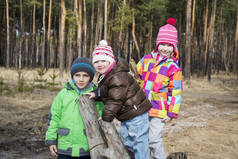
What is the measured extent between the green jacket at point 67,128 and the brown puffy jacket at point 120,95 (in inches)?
9.8

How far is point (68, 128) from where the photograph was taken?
205 centimetres

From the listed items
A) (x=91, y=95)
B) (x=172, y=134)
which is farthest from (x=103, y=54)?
(x=172, y=134)

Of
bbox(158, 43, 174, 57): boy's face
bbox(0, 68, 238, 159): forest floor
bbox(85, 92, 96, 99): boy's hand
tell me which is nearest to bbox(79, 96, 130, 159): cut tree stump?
bbox(85, 92, 96, 99): boy's hand

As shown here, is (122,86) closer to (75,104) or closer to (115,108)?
(115,108)

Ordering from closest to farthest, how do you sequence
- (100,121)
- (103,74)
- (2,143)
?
(100,121) < (103,74) < (2,143)

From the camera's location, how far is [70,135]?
2039mm

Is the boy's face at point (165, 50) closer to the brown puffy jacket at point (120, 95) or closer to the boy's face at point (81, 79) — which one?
the brown puffy jacket at point (120, 95)

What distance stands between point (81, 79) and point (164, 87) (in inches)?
40.8

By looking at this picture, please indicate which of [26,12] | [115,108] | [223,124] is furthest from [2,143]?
[26,12]

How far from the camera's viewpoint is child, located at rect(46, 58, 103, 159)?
204 centimetres

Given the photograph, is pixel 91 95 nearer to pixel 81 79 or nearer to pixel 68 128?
pixel 81 79

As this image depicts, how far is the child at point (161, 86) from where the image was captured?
2576mm

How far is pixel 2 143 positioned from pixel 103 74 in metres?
3.45

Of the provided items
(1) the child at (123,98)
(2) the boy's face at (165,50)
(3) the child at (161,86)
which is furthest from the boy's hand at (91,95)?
(2) the boy's face at (165,50)
